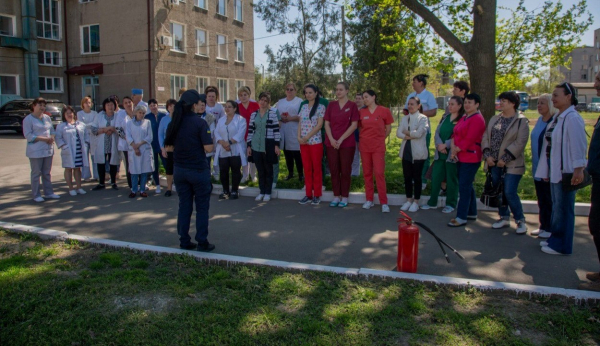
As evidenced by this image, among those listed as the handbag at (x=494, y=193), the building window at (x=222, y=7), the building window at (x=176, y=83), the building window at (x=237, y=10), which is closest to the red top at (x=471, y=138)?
the handbag at (x=494, y=193)

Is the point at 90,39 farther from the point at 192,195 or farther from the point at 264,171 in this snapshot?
the point at 192,195

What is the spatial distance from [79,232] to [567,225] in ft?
22.1

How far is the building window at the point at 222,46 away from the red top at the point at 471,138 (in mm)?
31018

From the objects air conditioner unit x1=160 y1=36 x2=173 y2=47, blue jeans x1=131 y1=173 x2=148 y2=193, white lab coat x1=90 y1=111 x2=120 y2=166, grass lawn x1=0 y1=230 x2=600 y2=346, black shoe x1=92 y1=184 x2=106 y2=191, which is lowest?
grass lawn x1=0 y1=230 x2=600 y2=346

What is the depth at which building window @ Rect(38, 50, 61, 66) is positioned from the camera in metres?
33.2

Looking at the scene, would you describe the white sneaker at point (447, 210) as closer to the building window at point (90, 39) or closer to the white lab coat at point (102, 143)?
the white lab coat at point (102, 143)

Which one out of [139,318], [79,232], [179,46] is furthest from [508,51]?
[179,46]

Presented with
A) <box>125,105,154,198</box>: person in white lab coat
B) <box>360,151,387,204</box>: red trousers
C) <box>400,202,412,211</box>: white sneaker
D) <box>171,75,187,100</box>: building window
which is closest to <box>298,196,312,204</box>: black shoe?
<box>360,151,387,204</box>: red trousers

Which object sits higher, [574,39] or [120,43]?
[120,43]

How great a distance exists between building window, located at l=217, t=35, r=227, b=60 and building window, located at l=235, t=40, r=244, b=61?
4.82ft

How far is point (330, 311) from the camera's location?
168 inches

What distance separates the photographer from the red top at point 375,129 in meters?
8.27

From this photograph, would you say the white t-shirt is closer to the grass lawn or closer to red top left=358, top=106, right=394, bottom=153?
red top left=358, top=106, right=394, bottom=153

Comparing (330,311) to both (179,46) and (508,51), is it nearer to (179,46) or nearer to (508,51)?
(508,51)
